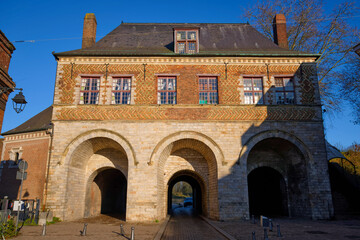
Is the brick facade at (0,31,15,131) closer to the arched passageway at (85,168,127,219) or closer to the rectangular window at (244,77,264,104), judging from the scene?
the arched passageway at (85,168,127,219)

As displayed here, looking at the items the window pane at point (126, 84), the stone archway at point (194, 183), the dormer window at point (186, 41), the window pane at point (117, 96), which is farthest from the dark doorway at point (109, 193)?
the dormer window at point (186, 41)

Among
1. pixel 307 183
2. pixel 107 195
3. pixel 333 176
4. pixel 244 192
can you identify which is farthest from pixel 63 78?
pixel 333 176

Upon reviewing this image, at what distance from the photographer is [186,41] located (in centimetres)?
1730

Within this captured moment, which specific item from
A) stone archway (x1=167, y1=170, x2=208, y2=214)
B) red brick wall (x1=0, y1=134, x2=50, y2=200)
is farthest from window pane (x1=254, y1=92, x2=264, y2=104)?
red brick wall (x1=0, y1=134, x2=50, y2=200)

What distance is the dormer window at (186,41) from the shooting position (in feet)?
56.6

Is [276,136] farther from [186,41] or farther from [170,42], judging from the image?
[170,42]

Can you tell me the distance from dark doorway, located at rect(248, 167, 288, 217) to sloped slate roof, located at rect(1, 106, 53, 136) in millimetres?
15743

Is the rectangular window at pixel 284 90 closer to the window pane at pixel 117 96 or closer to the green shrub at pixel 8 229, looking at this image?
the window pane at pixel 117 96

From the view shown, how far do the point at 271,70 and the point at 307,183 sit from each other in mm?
7053

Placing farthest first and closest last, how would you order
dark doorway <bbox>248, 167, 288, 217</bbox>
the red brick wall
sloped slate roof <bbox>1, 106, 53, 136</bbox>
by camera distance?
sloped slate roof <bbox>1, 106, 53, 136</bbox>, the red brick wall, dark doorway <bbox>248, 167, 288, 217</bbox>

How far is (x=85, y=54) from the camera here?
16578mm

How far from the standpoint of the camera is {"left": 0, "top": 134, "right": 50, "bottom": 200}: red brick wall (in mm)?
18422

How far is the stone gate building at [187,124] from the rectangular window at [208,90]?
61 millimetres

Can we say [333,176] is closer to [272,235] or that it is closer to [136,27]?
[272,235]
